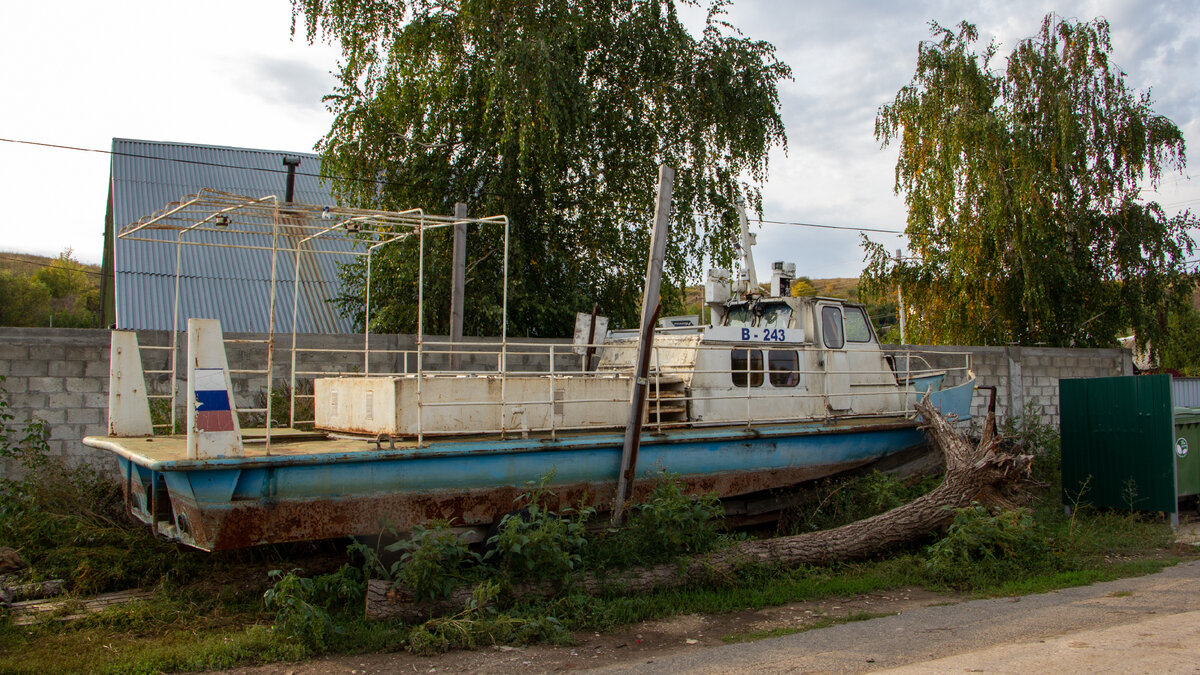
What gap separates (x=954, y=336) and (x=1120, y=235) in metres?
3.59

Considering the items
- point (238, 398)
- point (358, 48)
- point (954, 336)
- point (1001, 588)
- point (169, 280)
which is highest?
point (358, 48)

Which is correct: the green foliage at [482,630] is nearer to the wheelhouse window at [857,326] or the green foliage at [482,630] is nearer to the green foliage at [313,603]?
the green foliage at [313,603]

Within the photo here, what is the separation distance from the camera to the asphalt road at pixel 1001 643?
16.9 feet

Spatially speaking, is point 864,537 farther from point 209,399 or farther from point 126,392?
point 126,392

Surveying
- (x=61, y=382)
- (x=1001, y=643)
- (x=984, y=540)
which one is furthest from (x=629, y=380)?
(x=61, y=382)

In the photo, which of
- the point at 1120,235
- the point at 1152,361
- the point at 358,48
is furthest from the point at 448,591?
the point at 1152,361

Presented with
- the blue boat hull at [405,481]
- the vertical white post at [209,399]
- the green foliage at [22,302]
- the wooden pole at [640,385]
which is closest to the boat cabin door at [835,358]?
the blue boat hull at [405,481]

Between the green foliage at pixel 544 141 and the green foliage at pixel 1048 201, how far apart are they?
4395 millimetres

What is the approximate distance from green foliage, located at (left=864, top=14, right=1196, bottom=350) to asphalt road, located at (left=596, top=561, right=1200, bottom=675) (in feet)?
32.4

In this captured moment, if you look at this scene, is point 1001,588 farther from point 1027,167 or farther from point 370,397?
point 1027,167

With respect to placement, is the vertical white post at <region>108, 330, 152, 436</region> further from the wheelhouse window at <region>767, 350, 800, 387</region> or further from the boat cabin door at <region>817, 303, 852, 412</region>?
the boat cabin door at <region>817, 303, 852, 412</region>

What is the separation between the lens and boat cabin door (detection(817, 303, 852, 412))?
32.8 ft

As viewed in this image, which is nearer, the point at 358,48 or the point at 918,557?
the point at 918,557

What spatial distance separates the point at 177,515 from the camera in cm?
635
